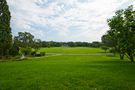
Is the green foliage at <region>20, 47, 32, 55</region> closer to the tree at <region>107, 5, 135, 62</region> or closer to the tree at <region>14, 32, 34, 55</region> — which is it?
the tree at <region>14, 32, 34, 55</region>

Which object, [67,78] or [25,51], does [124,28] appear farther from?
[25,51]

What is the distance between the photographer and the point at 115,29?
Answer: 31.8m

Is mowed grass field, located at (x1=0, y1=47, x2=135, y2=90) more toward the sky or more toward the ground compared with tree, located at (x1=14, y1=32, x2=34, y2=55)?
more toward the ground

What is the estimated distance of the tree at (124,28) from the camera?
88.6 ft

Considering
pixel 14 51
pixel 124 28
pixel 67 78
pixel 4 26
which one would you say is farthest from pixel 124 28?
pixel 14 51

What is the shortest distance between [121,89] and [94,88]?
1.48 m

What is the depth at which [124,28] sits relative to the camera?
28703mm

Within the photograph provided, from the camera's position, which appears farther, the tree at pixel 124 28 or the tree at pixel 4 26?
the tree at pixel 4 26

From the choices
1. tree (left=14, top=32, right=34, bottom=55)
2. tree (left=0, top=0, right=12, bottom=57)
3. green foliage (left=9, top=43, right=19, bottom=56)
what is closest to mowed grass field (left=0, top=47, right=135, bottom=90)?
tree (left=0, top=0, right=12, bottom=57)

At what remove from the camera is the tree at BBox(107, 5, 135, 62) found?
27000mm

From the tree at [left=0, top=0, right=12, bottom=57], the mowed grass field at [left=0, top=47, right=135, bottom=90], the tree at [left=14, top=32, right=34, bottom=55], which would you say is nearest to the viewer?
the mowed grass field at [left=0, top=47, right=135, bottom=90]

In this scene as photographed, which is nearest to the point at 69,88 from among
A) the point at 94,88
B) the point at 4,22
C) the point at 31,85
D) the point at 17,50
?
the point at 94,88

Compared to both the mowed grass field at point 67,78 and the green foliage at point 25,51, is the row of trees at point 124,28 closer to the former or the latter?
the mowed grass field at point 67,78

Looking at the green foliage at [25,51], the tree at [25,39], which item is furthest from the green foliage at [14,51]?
the tree at [25,39]
